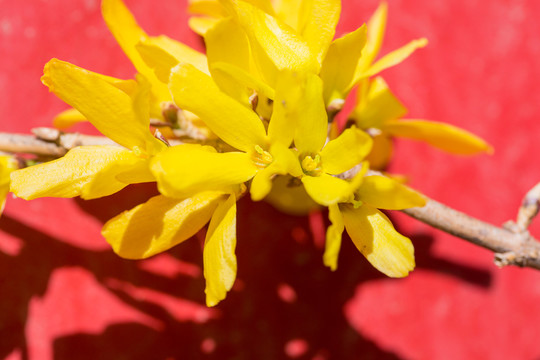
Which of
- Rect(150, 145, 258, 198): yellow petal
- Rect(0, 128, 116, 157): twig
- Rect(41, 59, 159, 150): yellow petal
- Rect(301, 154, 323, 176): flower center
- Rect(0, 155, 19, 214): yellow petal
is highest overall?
Rect(41, 59, 159, 150): yellow petal

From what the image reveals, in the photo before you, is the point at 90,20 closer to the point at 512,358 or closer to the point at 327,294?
the point at 327,294

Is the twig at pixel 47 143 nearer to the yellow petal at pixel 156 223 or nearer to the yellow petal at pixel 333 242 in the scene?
the yellow petal at pixel 156 223

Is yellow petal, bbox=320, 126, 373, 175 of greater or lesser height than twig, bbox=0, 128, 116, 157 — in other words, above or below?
above

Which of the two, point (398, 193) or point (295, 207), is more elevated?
point (398, 193)

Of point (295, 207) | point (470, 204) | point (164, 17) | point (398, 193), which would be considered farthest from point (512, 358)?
point (164, 17)

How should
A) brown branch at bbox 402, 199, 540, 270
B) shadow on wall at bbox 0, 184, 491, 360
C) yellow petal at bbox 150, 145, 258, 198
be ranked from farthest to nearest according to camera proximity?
shadow on wall at bbox 0, 184, 491, 360
brown branch at bbox 402, 199, 540, 270
yellow petal at bbox 150, 145, 258, 198

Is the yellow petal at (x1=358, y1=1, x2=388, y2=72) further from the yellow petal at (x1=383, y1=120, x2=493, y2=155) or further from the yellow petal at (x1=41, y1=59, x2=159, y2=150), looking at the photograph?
the yellow petal at (x1=41, y1=59, x2=159, y2=150)

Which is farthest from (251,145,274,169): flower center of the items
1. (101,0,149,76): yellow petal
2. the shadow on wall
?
the shadow on wall

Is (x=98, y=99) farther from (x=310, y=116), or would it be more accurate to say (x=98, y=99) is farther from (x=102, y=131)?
(x=310, y=116)
